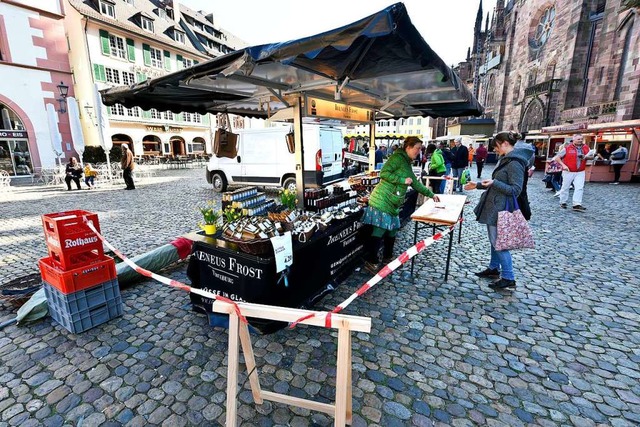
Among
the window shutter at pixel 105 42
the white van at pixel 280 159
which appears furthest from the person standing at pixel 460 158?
the window shutter at pixel 105 42

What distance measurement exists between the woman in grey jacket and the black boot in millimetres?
1322

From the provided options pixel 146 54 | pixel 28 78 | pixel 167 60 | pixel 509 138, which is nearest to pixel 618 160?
pixel 509 138

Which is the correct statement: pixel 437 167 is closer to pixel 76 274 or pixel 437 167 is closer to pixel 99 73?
pixel 76 274

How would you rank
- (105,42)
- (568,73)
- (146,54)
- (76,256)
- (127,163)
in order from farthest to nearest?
(146,54) → (105,42) → (568,73) → (127,163) → (76,256)

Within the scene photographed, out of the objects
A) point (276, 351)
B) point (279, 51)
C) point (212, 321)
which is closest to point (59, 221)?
point (212, 321)

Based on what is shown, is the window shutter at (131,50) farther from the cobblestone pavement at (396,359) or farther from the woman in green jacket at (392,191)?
the woman in green jacket at (392,191)

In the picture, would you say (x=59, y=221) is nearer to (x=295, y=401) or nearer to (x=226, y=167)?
(x=295, y=401)

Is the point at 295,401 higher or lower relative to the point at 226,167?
lower

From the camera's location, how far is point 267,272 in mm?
2883

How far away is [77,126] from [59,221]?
1342cm

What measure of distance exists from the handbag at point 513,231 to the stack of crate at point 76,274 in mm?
4620

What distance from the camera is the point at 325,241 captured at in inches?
144

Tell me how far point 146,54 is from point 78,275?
3235 centimetres

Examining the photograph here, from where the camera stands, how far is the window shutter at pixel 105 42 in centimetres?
2431
